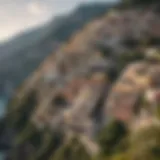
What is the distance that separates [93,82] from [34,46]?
1764 inches

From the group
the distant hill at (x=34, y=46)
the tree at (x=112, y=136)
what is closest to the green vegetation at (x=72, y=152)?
the tree at (x=112, y=136)

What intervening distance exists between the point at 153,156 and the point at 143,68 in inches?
449

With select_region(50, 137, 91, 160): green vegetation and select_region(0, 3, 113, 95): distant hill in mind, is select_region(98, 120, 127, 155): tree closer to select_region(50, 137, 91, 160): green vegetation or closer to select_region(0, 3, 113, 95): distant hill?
select_region(50, 137, 91, 160): green vegetation

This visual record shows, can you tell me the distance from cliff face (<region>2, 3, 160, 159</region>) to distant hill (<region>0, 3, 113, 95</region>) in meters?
14.3

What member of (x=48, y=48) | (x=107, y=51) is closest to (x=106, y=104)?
(x=107, y=51)

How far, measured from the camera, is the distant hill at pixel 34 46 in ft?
226

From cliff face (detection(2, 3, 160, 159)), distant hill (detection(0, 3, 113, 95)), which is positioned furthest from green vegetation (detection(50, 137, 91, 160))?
distant hill (detection(0, 3, 113, 95))

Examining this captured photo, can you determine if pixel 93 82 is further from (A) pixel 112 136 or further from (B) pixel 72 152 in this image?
(A) pixel 112 136

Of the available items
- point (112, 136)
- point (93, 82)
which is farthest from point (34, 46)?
point (112, 136)

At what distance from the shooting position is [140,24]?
4228 cm

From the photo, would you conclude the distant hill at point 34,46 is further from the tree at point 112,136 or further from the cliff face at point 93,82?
the tree at point 112,136

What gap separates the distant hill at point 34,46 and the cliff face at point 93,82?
1428cm

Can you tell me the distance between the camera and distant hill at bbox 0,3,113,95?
6888 cm

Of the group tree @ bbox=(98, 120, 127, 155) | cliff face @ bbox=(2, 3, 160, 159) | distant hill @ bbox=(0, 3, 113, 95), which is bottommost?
tree @ bbox=(98, 120, 127, 155)
